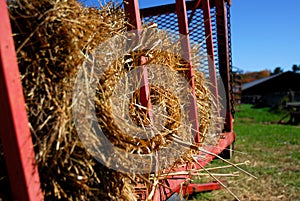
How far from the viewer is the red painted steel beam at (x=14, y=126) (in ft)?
3.31

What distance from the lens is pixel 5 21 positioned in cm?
103

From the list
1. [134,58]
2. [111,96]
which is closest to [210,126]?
[134,58]

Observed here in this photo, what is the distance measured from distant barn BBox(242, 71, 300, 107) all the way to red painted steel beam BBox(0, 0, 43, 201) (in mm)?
29549

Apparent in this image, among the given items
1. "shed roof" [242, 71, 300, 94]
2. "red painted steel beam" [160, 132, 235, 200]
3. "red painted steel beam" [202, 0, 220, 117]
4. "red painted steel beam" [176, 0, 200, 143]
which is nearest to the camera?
"red painted steel beam" [160, 132, 235, 200]

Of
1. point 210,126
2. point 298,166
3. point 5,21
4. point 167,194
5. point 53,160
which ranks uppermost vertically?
point 5,21

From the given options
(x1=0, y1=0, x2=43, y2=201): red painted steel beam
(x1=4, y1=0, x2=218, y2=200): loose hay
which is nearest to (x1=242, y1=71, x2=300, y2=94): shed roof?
(x1=4, y1=0, x2=218, y2=200): loose hay

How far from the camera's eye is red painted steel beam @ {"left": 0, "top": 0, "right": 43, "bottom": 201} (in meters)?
1.01

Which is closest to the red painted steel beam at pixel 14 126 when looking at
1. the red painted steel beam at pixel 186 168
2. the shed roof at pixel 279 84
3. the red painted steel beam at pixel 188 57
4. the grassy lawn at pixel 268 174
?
the red painted steel beam at pixel 186 168

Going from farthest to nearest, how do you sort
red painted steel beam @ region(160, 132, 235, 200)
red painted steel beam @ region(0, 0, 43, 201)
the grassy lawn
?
the grassy lawn
red painted steel beam @ region(160, 132, 235, 200)
red painted steel beam @ region(0, 0, 43, 201)

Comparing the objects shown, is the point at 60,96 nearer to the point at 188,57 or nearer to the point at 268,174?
the point at 188,57

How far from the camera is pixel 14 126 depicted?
1.01m

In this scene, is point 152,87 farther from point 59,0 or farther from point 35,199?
point 35,199

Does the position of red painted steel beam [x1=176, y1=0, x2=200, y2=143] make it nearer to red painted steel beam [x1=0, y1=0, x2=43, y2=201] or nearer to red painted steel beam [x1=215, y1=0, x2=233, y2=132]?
red painted steel beam [x1=0, y1=0, x2=43, y2=201]

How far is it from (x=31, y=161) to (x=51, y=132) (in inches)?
4.2
